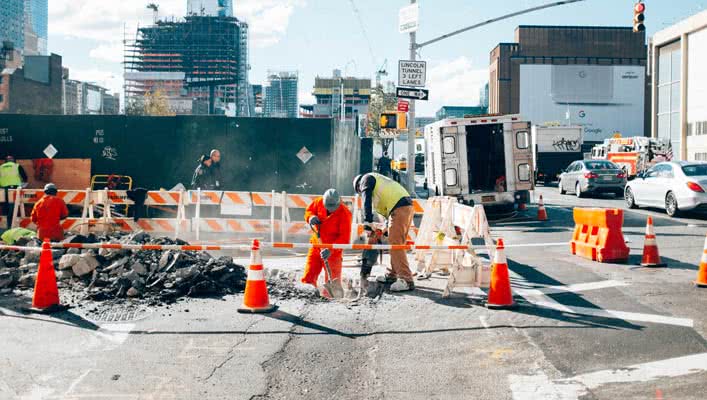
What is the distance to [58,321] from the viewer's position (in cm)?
863

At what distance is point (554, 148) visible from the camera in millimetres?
43906

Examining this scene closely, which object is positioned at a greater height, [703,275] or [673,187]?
[673,187]

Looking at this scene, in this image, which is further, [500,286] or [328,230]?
[328,230]

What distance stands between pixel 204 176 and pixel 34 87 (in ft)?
309

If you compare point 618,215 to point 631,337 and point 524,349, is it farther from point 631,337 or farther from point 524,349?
point 524,349

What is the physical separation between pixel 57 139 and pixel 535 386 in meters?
18.5

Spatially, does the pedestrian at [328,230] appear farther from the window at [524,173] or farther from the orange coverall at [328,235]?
the window at [524,173]

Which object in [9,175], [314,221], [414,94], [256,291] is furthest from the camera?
[414,94]

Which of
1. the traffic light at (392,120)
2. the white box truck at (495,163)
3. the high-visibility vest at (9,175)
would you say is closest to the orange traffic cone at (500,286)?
the white box truck at (495,163)

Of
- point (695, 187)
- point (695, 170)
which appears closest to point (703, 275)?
point (695, 187)

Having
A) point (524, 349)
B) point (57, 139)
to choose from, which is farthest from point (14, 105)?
point (524, 349)

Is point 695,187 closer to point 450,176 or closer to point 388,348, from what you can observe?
point 450,176

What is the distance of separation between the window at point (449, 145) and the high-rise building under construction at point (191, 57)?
164588 mm

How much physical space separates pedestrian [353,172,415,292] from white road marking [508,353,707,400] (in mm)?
3992
